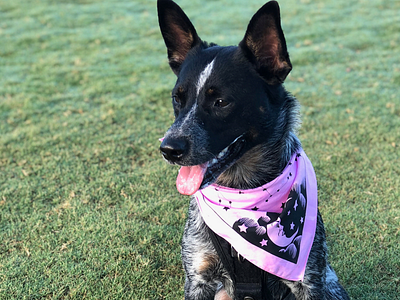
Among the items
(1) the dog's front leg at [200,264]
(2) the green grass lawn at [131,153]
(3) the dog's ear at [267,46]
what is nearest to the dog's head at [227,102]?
(3) the dog's ear at [267,46]

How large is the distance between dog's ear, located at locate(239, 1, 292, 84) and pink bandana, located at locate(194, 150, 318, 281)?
658 mm

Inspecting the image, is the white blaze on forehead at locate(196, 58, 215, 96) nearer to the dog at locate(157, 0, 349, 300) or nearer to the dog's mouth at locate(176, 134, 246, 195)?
the dog at locate(157, 0, 349, 300)

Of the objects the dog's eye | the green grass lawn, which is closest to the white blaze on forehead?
the dog's eye

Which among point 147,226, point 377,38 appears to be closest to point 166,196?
point 147,226

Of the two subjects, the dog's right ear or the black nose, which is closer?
the black nose

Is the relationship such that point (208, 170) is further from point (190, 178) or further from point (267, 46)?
point (267, 46)

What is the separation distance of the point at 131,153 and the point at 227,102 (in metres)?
3.67

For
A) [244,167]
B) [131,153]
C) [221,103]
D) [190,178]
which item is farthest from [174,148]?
[131,153]

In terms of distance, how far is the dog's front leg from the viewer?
299cm

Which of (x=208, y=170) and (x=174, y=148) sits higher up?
(x=174, y=148)

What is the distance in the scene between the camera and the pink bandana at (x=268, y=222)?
114 inches

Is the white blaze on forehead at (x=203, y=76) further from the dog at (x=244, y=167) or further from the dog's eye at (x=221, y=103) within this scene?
the dog's eye at (x=221, y=103)

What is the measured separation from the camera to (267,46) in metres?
2.82

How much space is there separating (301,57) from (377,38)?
2.65m
